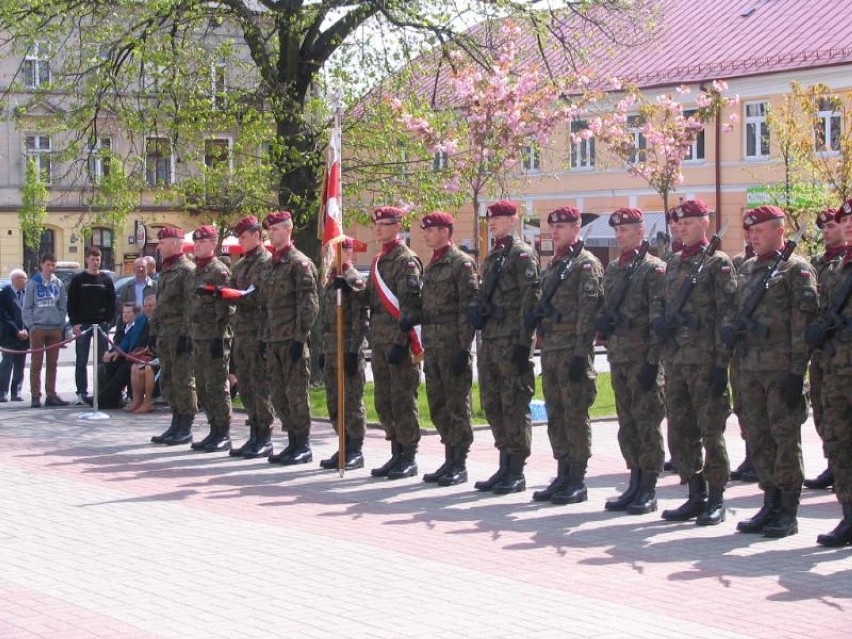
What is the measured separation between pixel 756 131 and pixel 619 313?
3272 centimetres

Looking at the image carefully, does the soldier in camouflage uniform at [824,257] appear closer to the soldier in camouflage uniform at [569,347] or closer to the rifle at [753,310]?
the rifle at [753,310]

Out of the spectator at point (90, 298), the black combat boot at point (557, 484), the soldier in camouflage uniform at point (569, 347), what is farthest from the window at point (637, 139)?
the black combat boot at point (557, 484)

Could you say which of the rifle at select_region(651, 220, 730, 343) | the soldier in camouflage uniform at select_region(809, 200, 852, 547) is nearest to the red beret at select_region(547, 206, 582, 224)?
the rifle at select_region(651, 220, 730, 343)

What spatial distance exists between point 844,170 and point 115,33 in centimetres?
1206

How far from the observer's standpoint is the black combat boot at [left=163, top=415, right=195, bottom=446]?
562 inches

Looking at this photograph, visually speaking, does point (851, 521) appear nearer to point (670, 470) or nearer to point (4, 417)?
point (670, 470)

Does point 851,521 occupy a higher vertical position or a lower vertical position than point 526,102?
lower

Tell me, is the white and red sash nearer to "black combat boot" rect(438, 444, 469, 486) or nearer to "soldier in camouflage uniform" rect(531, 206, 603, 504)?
"black combat boot" rect(438, 444, 469, 486)

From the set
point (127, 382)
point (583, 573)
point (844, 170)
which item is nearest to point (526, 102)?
point (844, 170)

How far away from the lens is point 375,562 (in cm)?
845

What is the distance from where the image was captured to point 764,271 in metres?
9.19

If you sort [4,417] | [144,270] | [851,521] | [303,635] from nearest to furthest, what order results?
[303,635] < [851,521] < [4,417] < [144,270]

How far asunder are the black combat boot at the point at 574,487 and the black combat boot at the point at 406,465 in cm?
164

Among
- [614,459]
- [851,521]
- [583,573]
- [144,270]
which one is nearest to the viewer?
[583,573]
